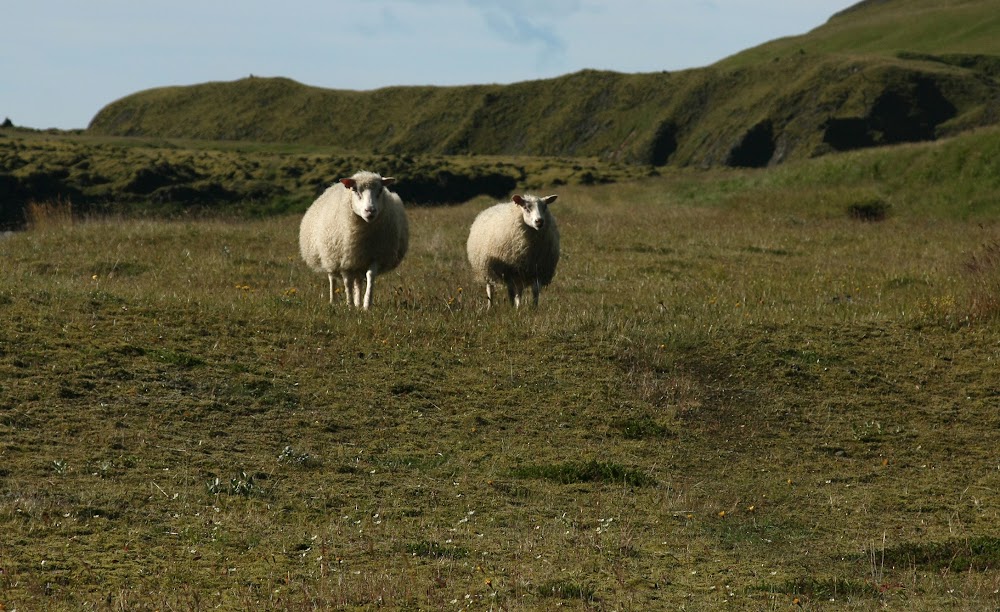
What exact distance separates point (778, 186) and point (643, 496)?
115 feet

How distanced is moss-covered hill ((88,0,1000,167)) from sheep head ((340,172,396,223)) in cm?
9759

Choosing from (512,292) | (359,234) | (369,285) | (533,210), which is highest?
(533,210)

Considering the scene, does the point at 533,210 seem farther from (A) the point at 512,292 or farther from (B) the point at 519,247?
(A) the point at 512,292

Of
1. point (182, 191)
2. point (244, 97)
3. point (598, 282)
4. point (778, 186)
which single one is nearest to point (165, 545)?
point (598, 282)

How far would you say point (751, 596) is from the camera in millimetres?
7574

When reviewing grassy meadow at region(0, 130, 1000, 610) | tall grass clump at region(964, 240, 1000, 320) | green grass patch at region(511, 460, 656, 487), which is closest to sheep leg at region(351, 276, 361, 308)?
grassy meadow at region(0, 130, 1000, 610)

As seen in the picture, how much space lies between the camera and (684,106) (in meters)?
146

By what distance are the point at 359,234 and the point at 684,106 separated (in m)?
133

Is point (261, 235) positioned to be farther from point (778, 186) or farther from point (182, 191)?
point (182, 191)

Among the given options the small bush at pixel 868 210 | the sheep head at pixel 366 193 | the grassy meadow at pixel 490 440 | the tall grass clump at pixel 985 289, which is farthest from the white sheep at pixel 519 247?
the small bush at pixel 868 210

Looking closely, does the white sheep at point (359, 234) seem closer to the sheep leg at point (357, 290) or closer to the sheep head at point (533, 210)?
the sheep leg at point (357, 290)

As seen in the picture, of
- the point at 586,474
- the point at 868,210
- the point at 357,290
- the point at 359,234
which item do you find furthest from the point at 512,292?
the point at 868,210

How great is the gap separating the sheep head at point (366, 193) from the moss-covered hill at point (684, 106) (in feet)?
320

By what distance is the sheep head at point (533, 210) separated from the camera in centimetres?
1752
